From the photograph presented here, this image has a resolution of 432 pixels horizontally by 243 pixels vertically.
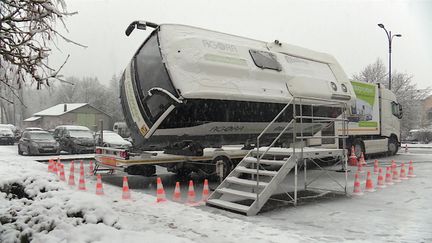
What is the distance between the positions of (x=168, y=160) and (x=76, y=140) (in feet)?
46.4

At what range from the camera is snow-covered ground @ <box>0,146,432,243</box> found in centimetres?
474

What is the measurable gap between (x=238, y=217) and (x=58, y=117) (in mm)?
58397

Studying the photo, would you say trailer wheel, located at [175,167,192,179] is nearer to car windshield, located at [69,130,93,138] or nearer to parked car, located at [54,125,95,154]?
parked car, located at [54,125,95,154]

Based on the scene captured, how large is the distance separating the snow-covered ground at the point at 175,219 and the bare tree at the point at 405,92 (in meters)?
39.2

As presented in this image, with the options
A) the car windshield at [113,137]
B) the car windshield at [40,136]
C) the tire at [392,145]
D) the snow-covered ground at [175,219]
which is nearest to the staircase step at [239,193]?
the snow-covered ground at [175,219]

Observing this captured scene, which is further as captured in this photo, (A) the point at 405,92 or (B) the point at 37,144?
(A) the point at 405,92

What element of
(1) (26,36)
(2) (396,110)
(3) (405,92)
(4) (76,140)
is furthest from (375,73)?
(1) (26,36)

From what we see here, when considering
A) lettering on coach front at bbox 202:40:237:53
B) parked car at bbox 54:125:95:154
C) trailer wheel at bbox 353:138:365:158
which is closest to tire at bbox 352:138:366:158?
trailer wheel at bbox 353:138:365:158

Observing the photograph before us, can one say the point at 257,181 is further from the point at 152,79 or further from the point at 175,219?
the point at 152,79

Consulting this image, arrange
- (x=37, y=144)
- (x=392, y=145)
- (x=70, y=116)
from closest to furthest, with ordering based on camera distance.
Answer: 1. (x=37, y=144)
2. (x=392, y=145)
3. (x=70, y=116)

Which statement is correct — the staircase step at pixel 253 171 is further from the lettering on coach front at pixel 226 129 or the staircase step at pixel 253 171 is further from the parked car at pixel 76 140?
the parked car at pixel 76 140

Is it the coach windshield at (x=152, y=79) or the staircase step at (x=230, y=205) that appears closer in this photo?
the staircase step at (x=230, y=205)

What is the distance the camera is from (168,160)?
10.3 meters

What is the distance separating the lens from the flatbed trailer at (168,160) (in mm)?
10016
